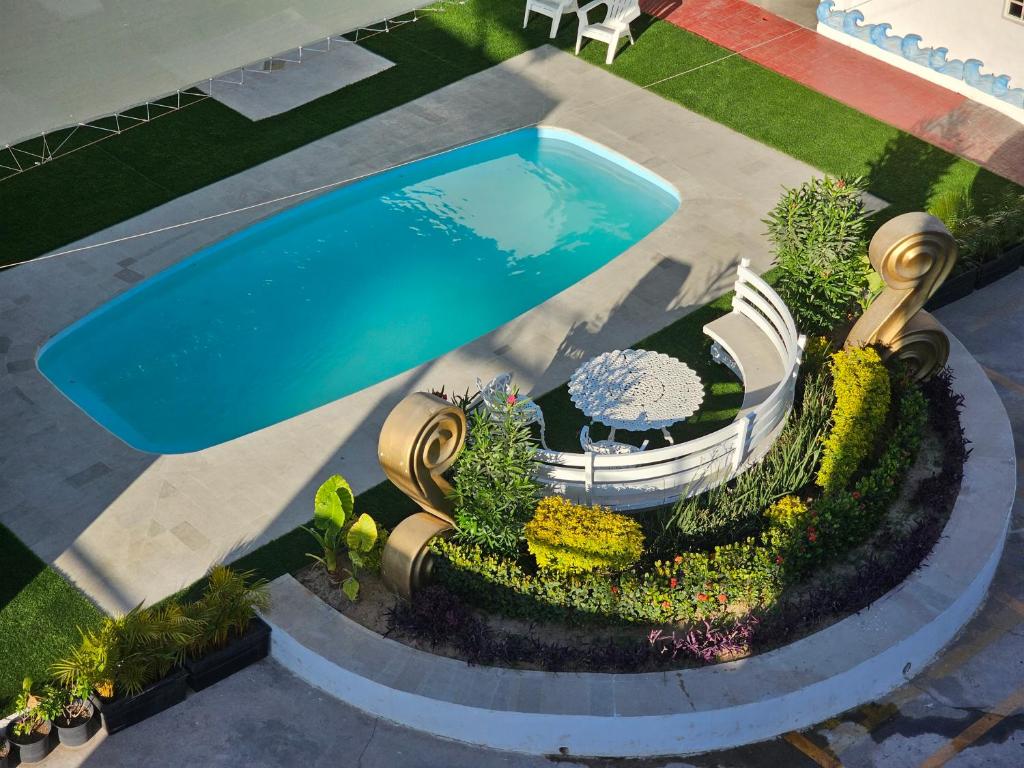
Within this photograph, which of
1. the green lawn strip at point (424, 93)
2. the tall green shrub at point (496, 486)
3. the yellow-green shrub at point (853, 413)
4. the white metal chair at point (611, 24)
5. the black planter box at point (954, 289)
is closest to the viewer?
the tall green shrub at point (496, 486)

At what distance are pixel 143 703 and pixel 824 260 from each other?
9815mm

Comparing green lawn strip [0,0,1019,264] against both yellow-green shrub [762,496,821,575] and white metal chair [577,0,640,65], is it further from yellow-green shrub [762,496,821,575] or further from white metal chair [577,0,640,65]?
yellow-green shrub [762,496,821,575]

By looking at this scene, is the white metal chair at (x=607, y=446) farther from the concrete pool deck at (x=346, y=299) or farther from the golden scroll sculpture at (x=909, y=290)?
the golden scroll sculpture at (x=909, y=290)

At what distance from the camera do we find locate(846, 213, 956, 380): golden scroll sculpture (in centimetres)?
1527

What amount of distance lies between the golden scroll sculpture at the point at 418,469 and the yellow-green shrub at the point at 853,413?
4.24 m

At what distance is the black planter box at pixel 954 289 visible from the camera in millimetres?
18859

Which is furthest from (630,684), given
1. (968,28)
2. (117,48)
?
(968,28)

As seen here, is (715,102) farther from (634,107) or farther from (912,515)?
(912,515)

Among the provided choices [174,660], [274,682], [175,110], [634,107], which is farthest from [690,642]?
[175,110]

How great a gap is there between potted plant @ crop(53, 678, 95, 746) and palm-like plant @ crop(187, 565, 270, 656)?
105 centimetres

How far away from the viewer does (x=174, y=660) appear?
528 inches

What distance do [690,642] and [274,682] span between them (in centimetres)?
414

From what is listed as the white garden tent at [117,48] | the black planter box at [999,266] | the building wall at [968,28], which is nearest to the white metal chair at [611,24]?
the building wall at [968,28]

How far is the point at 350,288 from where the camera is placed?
20.3m
